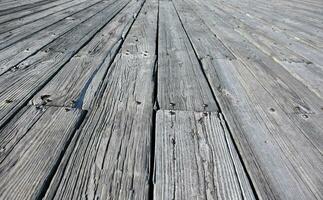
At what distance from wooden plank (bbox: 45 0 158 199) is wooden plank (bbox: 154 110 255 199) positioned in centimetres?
5

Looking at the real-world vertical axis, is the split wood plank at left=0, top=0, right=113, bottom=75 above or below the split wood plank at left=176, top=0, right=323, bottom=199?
above

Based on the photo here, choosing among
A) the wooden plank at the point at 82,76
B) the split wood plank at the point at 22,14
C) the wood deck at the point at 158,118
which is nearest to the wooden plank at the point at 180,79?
the wood deck at the point at 158,118

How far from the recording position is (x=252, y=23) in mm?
3223

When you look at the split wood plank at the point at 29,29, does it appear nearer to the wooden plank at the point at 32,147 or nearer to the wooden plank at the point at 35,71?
the wooden plank at the point at 35,71

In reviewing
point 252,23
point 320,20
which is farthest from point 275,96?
point 320,20

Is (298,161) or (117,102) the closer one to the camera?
(298,161)

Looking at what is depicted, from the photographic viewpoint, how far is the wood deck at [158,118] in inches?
31.8

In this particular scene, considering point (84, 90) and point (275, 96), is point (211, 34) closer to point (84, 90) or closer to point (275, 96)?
point (275, 96)

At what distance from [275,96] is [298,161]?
52 cm

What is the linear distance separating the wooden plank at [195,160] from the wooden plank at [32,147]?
0.35m

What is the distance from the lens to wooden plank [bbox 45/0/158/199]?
771 mm

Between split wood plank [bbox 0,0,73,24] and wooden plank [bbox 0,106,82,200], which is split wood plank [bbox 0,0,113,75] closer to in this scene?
split wood plank [bbox 0,0,73,24]

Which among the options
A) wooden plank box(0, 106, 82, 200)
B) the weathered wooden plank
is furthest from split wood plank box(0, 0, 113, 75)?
wooden plank box(0, 106, 82, 200)

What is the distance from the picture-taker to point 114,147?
37.1 inches
